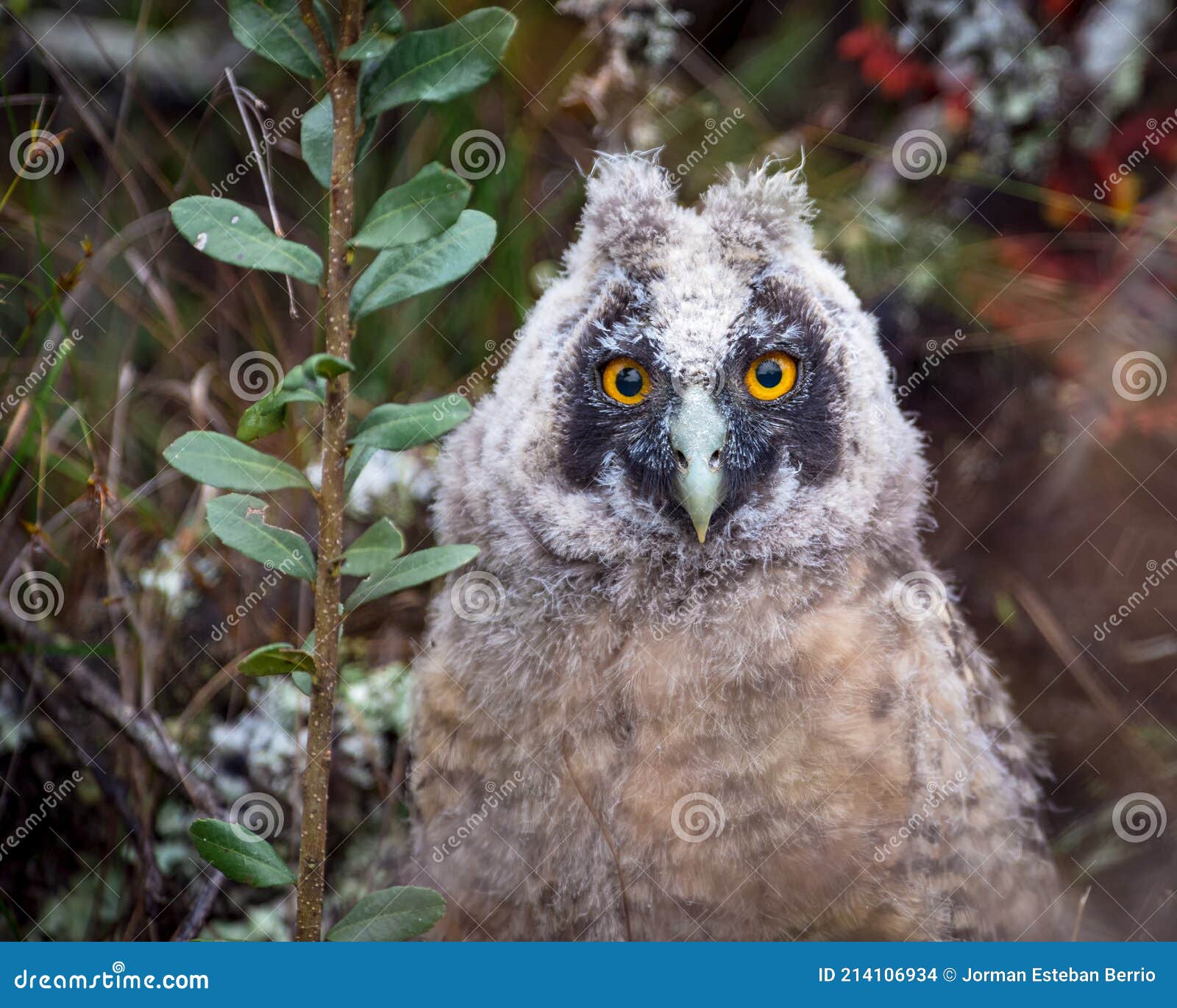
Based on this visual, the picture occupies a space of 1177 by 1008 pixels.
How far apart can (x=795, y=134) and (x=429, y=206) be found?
1220 millimetres

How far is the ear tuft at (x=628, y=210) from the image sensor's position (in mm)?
1590

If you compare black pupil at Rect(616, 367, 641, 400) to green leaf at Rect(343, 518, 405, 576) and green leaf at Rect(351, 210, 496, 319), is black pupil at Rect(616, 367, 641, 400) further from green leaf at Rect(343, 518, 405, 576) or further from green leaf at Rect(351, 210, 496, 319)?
green leaf at Rect(343, 518, 405, 576)

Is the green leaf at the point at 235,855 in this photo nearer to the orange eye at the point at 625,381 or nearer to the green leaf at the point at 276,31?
the orange eye at the point at 625,381

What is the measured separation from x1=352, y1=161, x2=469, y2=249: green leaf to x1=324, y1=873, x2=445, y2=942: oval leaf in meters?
0.87

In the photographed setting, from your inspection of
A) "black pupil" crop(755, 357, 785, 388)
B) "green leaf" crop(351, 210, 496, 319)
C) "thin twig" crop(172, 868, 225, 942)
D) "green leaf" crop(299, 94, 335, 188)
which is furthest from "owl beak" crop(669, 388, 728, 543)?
"thin twig" crop(172, 868, 225, 942)

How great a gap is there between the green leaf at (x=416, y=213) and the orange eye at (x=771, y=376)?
53cm

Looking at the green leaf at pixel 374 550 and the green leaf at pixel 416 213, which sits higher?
the green leaf at pixel 416 213

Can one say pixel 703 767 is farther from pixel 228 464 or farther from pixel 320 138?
pixel 320 138

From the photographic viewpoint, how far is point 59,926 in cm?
190

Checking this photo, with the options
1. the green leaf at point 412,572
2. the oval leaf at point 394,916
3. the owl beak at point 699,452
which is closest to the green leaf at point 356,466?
the green leaf at point 412,572

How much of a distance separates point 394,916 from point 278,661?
0.40 m

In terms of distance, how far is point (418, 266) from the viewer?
4.18ft

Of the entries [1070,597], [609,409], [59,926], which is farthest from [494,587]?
[1070,597]

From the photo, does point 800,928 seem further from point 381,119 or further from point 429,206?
point 381,119
